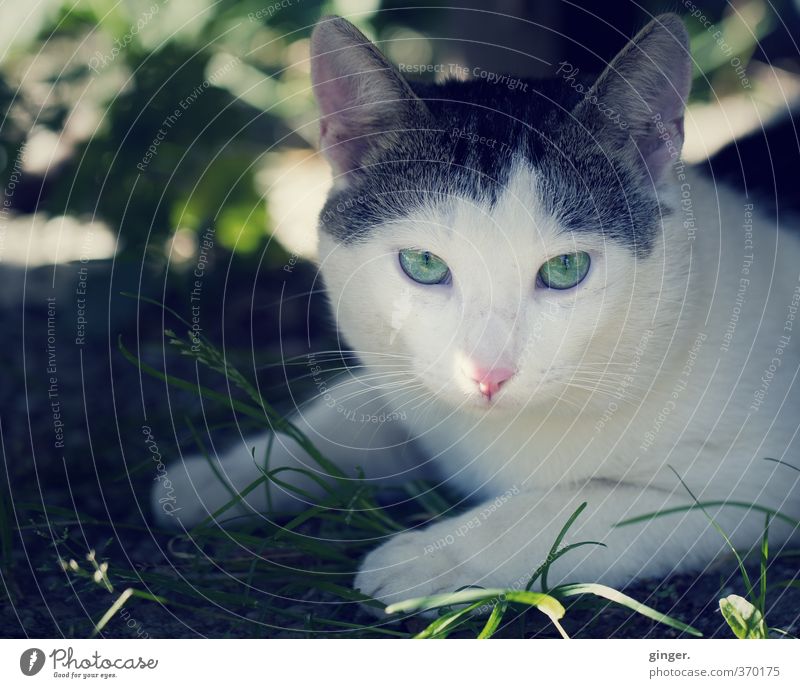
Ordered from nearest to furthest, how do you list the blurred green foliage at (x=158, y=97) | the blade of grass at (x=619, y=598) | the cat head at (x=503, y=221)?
the blade of grass at (x=619, y=598), the cat head at (x=503, y=221), the blurred green foliage at (x=158, y=97)

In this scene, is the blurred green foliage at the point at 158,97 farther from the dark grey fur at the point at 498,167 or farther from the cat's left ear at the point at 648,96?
the cat's left ear at the point at 648,96

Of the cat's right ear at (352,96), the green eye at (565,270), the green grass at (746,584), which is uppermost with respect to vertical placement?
the cat's right ear at (352,96)

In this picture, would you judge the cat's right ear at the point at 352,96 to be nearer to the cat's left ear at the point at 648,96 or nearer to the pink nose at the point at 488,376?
the cat's left ear at the point at 648,96

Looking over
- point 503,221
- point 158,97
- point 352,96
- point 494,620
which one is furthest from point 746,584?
point 158,97

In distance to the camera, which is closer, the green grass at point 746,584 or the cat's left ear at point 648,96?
the green grass at point 746,584

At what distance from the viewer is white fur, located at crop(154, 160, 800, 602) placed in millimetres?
1546

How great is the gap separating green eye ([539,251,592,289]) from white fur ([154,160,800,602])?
0.6 inches

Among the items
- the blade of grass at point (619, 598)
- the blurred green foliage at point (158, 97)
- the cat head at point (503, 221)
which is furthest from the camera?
the blurred green foliage at point (158, 97)

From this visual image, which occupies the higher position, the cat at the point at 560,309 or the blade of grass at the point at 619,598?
the cat at the point at 560,309

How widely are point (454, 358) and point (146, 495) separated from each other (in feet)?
2.92
